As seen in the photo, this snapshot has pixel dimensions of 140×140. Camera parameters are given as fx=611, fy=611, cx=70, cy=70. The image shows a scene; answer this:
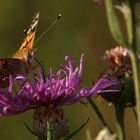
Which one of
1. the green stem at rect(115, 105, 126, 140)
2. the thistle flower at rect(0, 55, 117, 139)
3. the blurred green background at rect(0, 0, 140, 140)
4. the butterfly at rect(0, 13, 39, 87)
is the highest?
the blurred green background at rect(0, 0, 140, 140)

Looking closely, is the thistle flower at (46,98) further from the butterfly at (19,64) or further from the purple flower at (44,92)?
the butterfly at (19,64)

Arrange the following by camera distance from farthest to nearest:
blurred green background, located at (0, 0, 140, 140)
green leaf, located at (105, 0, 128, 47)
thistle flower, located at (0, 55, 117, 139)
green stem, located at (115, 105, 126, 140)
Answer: blurred green background, located at (0, 0, 140, 140), green stem, located at (115, 105, 126, 140), thistle flower, located at (0, 55, 117, 139), green leaf, located at (105, 0, 128, 47)

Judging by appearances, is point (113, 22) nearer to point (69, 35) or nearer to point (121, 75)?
point (121, 75)

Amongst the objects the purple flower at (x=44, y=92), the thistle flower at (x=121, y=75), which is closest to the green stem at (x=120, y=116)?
the thistle flower at (x=121, y=75)

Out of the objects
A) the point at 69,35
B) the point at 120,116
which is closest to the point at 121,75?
the point at 120,116

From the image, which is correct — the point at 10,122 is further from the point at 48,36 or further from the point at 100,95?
the point at 100,95

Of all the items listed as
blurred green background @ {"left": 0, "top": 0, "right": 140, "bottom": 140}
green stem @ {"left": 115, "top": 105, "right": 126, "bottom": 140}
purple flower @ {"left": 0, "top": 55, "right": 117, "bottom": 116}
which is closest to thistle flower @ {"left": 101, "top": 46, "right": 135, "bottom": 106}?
green stem @ {"left": 115, "top": 105, "right": 126, "bottom": 140}

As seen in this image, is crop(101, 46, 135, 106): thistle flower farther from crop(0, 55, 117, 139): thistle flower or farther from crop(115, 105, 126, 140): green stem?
crop(0, 55, 117, 139): thistle flower
